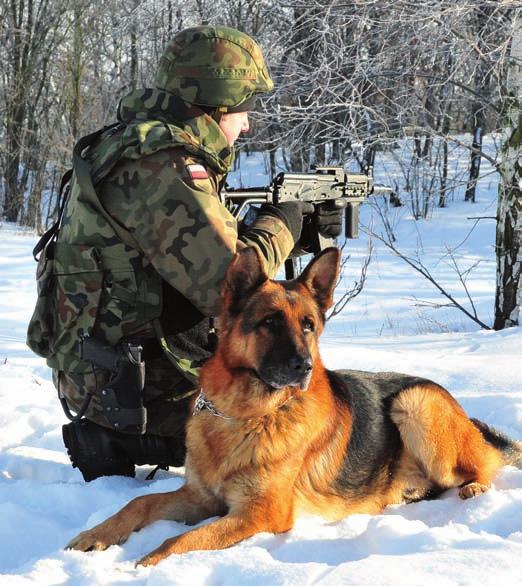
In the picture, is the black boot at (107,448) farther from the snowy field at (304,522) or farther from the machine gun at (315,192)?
the machine gun at (315,192)

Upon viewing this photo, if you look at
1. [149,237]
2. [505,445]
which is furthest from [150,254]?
[505,445]

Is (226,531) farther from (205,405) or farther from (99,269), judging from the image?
(99,269)

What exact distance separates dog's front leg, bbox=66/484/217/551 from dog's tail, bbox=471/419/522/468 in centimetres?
150

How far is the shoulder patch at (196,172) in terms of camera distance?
3.37 metres

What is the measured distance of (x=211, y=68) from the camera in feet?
11.7

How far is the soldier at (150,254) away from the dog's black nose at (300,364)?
0.64 metres

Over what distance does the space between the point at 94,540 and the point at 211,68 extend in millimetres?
2243

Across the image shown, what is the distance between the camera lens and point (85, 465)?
147 inches

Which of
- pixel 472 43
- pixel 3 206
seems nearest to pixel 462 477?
pixel 472 43

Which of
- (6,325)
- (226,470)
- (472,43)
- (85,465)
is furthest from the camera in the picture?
(6,325)

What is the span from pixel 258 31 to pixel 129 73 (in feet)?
44.4

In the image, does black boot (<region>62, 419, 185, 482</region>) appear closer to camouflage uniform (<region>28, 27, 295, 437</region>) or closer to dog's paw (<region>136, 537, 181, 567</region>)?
camouflage uniform (<region>28, 27, 295, 437</region>)

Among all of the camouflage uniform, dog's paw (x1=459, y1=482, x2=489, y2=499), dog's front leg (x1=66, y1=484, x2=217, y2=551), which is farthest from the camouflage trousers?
dog's paw (x1=459, y1=482, x2=489, y2=499)

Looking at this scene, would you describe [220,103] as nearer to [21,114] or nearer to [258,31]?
[258,31]
